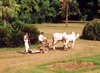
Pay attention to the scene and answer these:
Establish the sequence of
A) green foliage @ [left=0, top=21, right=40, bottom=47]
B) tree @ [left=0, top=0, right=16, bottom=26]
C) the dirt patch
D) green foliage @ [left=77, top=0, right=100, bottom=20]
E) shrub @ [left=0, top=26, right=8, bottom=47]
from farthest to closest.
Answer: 1. green foliage @ [left=77, top=0, right=100, bottom=20]
2. tree @ [left=0, top=0, right=16, bottom=26]
3. green foliage @ [left=0, top=21, right=40, bottom=47]
4. shrub @ [left=0, top=26, right=8, bottom=47]
5. the dirt patch

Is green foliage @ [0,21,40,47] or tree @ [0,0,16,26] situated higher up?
tree @ [0,0,16,26]

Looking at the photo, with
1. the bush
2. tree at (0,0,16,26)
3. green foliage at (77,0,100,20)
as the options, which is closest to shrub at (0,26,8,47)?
the bush

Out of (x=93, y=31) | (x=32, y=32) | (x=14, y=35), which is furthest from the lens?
(x=93, y=31)

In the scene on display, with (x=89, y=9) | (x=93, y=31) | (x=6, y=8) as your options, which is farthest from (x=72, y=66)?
(x=89, y=9)

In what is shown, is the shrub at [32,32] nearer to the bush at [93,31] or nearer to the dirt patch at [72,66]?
the bush at [93,31]

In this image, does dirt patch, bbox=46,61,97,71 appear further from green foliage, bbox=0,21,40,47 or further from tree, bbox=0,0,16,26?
tree, bbox=0,0,16,26

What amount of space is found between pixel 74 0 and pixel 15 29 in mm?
44386

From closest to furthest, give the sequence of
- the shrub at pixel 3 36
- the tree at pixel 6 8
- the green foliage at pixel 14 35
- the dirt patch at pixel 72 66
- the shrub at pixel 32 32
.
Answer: the dirt patch at pixel 72 66, the shrub at pixel 3 36, the green foliage at pixel 14 35, the shrub at pixel 32 32, the tree at pixel 6 8

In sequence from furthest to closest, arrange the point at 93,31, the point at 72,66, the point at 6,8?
the point at 6,8, the point at 93,31, the point at 72,66

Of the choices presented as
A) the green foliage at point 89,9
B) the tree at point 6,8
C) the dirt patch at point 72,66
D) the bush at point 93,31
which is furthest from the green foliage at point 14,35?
the green foliage at point 89,9

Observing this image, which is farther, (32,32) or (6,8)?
(6,8)

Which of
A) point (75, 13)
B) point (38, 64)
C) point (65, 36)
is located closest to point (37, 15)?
point (75, 13)

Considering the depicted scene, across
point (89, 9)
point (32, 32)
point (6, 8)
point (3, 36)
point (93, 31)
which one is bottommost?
point (93, 31)

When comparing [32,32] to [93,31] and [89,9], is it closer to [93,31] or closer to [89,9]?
[93,31]
